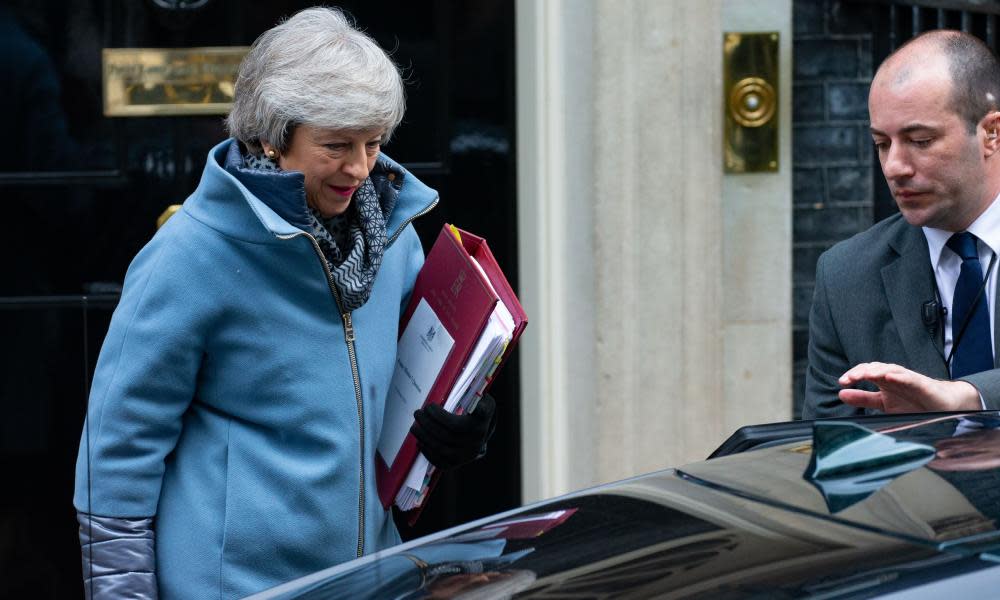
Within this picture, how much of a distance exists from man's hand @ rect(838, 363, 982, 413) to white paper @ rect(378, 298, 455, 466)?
2.26ft

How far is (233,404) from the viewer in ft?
8.22

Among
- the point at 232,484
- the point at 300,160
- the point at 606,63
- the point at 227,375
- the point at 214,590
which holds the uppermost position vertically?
the point at 606,63

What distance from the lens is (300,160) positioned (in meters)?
2.53

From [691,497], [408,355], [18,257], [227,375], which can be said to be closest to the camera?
[691,497]

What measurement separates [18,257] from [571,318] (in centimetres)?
159

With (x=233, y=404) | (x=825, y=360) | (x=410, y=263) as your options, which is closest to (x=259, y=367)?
(x=233, y=404)

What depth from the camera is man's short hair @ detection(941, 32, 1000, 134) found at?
2.80 m

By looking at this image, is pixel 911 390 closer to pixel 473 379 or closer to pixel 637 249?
pixel 473 379

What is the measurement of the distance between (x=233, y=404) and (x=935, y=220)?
1.30 meters

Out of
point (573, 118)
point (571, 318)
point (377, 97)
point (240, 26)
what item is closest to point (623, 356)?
point (571, 318)

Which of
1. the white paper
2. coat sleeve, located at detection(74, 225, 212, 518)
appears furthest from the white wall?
coat sleeve, located at detection(74, 225, 212, 518)

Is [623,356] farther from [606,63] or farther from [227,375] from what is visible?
[227,375]

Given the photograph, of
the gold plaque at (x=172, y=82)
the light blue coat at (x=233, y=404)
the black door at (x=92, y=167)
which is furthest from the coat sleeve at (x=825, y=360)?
the gold plaque at (x=172, y=82)

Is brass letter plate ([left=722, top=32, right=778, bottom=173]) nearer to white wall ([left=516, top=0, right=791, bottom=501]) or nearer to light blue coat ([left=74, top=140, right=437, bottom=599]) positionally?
white wall ([left=516, top=0, right=791, bottom=501])
